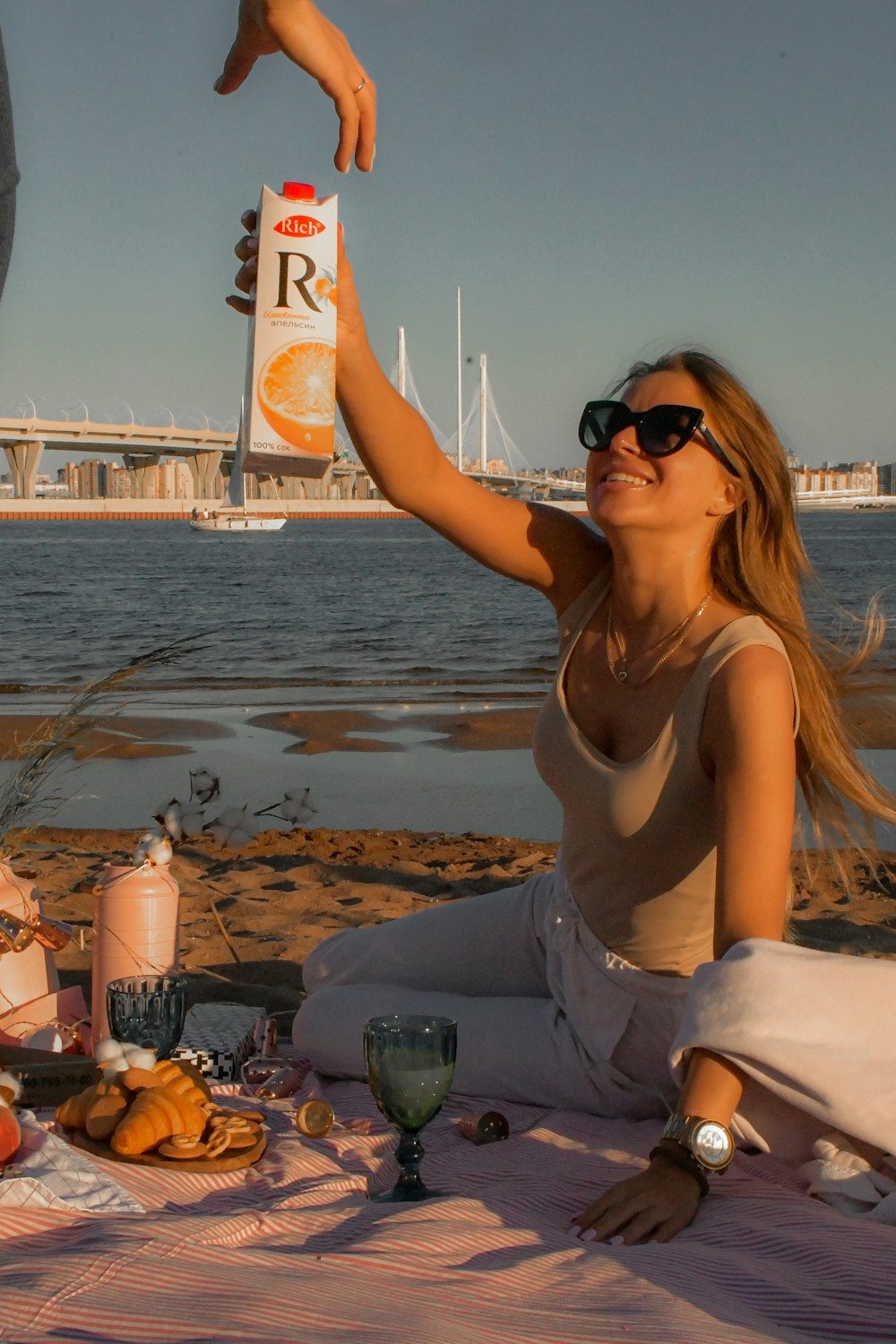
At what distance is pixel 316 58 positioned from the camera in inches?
65.1

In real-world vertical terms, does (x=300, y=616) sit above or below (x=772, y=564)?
below

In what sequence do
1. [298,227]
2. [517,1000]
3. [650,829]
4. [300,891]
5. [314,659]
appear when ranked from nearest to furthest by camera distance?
[298,227] < [650,829] < [517,1000] < [300,891] < [314,659]

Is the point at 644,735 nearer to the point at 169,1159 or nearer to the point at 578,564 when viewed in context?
the point at 578,564

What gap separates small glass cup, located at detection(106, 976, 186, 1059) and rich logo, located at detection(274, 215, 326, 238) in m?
1.12

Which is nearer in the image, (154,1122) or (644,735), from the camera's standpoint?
(154,1122)

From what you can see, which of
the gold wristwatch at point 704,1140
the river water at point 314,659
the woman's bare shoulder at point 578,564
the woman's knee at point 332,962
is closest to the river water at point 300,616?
the river water at point 314,659

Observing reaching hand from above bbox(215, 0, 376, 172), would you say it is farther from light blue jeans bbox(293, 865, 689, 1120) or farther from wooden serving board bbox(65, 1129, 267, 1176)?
wooden serving board bbox(65, 1129, 267, 1176)

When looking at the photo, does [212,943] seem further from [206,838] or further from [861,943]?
[861,943]

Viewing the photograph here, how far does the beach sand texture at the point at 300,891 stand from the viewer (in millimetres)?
3291

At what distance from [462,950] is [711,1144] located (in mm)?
768

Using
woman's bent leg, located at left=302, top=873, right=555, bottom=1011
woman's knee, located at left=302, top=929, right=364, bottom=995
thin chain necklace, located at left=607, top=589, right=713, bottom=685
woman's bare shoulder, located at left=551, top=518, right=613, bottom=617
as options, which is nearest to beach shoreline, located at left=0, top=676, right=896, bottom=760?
woman's knee, located at left=302, top=929, right=364, bottom=995

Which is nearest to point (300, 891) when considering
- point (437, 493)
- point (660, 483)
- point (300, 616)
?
point (437, 493)

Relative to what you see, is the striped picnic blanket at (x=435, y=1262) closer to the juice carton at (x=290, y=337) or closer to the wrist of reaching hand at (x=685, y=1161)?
the wrist of reaching hand at (x=685, y=1161)

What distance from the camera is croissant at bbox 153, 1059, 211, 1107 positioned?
1924 millimetres
